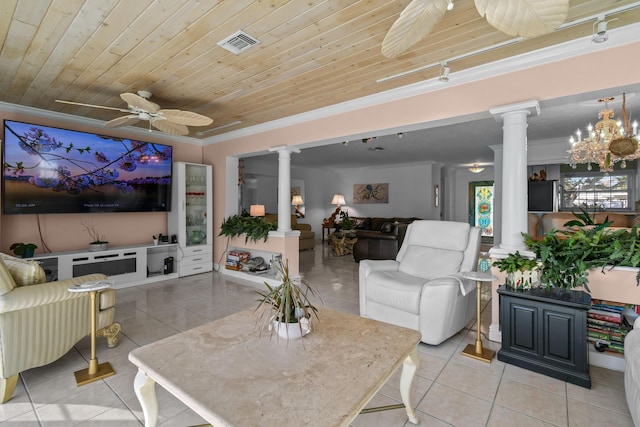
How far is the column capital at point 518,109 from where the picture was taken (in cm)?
257

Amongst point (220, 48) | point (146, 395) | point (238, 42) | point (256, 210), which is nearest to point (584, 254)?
point (146, 395)

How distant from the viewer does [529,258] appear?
2.60 metres

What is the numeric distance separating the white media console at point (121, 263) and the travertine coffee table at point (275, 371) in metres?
3.40

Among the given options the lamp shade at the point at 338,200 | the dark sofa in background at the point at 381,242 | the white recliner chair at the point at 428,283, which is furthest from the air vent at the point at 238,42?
the lamp shade at the point at 338,200

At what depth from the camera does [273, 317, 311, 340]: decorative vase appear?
1.63 m

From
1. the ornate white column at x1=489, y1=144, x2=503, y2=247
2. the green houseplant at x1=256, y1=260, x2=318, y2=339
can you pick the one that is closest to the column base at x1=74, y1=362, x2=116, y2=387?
the green houseplant at x1=256, y1=260, x2=318, y2=339

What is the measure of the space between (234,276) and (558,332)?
439 cm

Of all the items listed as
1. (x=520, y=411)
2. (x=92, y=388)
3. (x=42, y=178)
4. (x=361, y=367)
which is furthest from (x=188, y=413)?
(x=42, y=178)

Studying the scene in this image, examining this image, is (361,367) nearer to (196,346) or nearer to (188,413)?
(196,346)

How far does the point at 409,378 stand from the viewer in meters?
1.65

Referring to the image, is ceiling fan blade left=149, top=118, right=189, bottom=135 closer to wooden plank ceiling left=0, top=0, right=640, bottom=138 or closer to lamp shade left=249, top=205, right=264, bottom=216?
wooden plank ceiling left=0, top=0, right=640, bottom=138

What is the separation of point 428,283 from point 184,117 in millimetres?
2878

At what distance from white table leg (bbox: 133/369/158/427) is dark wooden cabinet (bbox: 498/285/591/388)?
7.94 feet

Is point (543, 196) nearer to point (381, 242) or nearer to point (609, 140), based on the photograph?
point (609, 140)
